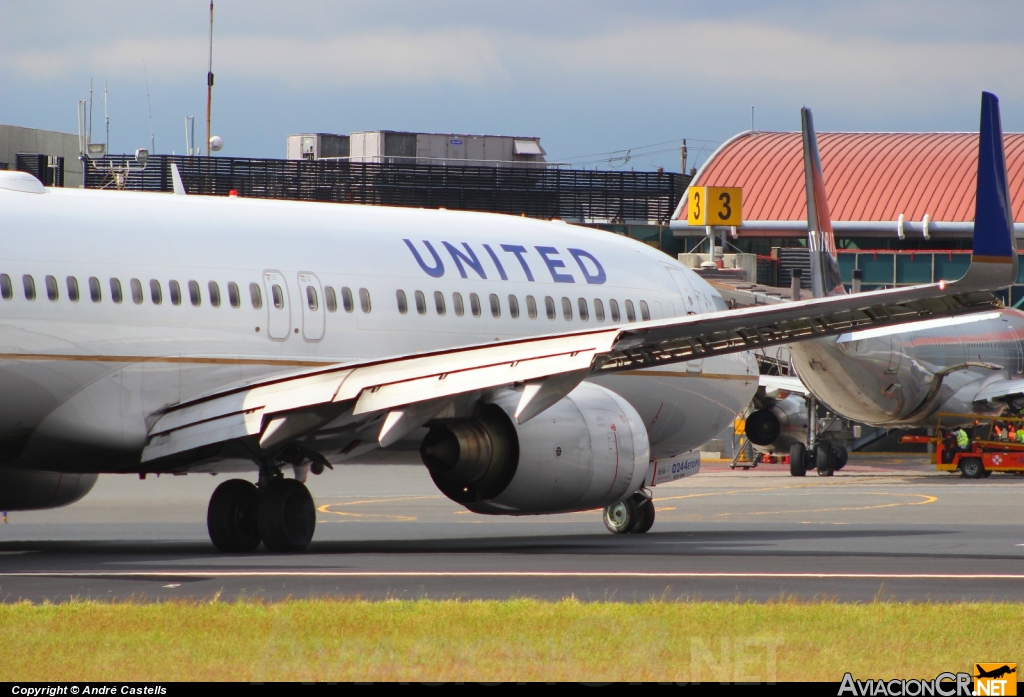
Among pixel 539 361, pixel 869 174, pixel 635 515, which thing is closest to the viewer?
pixel 539 361

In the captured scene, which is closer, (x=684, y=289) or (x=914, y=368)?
(x=684, y=289)

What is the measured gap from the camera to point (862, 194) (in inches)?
2899

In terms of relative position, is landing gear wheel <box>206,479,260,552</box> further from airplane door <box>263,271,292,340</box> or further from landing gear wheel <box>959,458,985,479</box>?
landing gear wheel <box>959,458,985,479</box>

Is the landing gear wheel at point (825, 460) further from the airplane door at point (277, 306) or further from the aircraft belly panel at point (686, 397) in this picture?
the airplane door at point (277, 306)

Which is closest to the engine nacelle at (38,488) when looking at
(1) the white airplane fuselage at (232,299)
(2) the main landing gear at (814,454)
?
(1) the white airplane fuselage at (232,299)

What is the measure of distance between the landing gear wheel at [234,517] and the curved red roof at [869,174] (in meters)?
56.5

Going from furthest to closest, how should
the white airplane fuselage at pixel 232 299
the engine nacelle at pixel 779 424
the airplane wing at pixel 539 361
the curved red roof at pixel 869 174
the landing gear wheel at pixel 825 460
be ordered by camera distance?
the curved red roof at pixel 869 174, the engine nacelle at pixel 779 424, the landing gear wheel at pixel 825 460, the white airplane fuselage at pixel 232 299, the airplane wing at pixel 539 361

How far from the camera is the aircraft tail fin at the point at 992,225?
51.2 ft

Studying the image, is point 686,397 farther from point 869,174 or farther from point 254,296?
point 869,174

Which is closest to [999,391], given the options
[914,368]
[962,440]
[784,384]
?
[962,440]

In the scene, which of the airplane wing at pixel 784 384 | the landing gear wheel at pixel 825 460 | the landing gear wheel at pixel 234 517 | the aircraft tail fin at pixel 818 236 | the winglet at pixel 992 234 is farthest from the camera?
the airplane wing at pixel 784 384

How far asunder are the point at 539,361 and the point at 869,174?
6148 centimetres

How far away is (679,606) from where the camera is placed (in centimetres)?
1205

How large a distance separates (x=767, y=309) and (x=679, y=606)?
4843 mm
